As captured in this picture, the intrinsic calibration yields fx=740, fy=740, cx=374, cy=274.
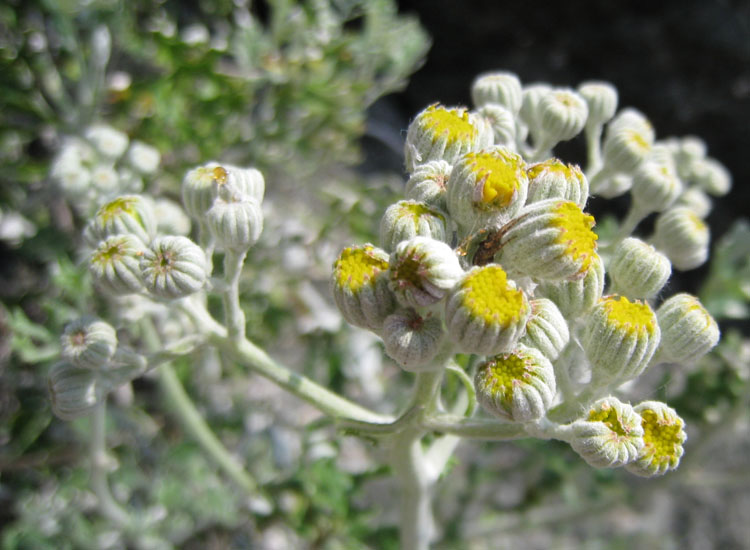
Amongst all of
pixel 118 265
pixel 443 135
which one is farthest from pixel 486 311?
pixel 118 265

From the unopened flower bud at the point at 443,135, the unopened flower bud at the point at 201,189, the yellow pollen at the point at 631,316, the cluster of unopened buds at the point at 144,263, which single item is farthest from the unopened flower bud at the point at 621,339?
the unopened flower bud at the point at 201,189

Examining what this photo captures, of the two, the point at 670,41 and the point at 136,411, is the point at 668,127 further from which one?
the point at 136,411

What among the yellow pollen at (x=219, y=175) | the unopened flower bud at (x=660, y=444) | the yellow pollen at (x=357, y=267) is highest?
the yellow pollen at (x=357, y=267)

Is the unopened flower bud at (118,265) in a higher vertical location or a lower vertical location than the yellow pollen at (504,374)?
lower

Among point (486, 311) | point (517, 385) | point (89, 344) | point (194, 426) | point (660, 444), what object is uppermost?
point (486, 311)

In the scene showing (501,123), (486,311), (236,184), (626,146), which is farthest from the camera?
(626,146)

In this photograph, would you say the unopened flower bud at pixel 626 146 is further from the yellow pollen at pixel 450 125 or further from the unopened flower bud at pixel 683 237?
the yellow pollen at pixel 450 125

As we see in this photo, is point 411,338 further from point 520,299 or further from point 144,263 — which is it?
point 144,263
